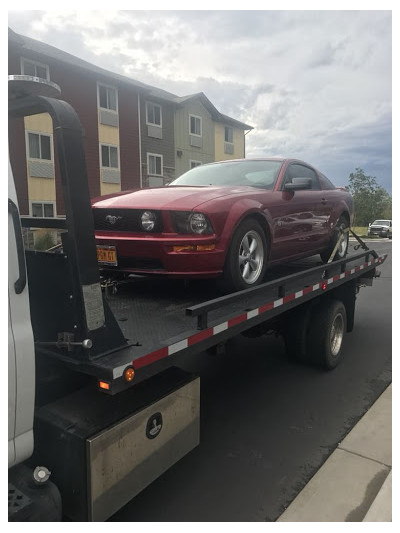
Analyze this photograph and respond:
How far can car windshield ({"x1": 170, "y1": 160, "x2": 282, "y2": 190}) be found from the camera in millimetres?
4395

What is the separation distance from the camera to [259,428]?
11.8 feet

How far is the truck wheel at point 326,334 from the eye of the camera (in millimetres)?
4574

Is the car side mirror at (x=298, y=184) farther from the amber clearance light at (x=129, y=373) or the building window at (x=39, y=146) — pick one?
the building window at (x=39, y=146)

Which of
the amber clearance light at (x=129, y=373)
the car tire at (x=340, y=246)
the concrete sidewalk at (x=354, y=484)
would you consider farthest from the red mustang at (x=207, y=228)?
the concrete sidewalk at (x=354, y=484)

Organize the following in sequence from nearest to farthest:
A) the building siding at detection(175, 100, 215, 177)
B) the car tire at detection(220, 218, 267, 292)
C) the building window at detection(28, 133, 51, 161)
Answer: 1. the car tire at detection(220, 218, 267, 292)
2. the building window at detection(28, 133, 51, 161)
3. the building siding at detection(175, 100, 215, 177)

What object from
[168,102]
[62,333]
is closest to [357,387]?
[62,333]

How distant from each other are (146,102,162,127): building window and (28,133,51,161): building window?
700 cm

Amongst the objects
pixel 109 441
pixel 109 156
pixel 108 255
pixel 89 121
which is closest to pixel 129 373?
pixel 109 441

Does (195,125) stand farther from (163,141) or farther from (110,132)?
(110,132)

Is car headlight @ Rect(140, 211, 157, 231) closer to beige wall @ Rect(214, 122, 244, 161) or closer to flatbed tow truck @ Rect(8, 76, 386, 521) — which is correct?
flatbed tow truck @ Rect(8, 76, 386, 521)

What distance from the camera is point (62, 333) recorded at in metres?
2.19

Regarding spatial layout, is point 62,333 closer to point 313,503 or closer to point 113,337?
point 113,337

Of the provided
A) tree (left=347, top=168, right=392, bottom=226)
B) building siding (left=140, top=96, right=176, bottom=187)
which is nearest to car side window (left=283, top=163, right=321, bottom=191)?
building siding (left=140, top=96, right=176, bottom=187)

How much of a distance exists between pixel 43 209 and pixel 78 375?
17.5m
